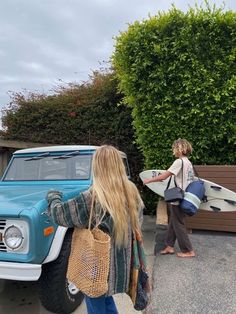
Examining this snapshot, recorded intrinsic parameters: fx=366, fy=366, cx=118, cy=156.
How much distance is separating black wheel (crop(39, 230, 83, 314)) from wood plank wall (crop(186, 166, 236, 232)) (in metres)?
3.61

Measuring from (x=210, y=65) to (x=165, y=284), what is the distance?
4425 millimetres

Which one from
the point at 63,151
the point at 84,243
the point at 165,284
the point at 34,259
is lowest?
the point at 165,284

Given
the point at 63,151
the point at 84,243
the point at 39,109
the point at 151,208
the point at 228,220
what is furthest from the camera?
the point at 39,109

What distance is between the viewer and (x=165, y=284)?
14.6ft

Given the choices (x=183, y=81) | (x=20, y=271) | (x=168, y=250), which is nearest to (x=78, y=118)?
(x=183, y=81)

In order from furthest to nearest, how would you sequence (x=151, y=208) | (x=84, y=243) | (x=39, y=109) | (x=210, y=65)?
1. (x=39, y=109)
2. (x=151, y=208)
3. (x=210, y=65)
4. (x=84, y=243)

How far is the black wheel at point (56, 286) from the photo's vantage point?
3.56m

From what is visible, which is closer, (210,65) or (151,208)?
(210,65)

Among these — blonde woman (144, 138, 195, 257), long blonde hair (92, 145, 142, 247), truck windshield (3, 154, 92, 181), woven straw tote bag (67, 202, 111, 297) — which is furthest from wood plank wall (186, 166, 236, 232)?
woven straw tote bag (67, 202, 111, 297)

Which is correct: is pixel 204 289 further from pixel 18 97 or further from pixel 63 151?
pixel 18 97

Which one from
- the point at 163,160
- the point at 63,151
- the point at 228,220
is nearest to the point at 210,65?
the point at 163,160

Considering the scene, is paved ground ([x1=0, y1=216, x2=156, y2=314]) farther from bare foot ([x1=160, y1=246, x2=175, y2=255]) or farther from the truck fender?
bare foot ([x1=160, y1=246, x2=175, y2=255])

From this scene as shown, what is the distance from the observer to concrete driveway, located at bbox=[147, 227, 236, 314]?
12.6 feet

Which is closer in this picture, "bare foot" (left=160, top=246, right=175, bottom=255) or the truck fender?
the truck fender
